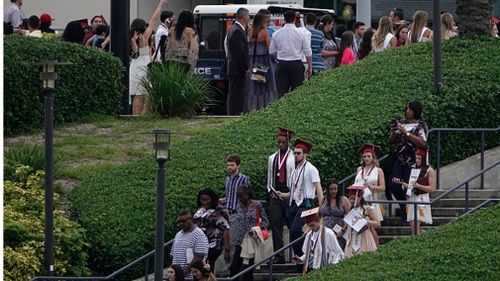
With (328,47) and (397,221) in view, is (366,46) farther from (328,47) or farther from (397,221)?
(397,221)

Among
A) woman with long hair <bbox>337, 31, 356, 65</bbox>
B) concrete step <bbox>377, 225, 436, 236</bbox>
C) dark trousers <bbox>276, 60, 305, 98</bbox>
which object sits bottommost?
concrete step <bbox>377, 225, 436, 236</bbox>

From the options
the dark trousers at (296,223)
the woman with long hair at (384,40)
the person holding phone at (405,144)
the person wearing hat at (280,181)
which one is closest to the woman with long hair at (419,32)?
the woman with long hair at (384,40)

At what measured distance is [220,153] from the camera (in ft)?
72.2

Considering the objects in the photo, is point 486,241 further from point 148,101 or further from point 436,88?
point 148,101

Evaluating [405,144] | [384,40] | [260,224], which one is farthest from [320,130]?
[384,40]

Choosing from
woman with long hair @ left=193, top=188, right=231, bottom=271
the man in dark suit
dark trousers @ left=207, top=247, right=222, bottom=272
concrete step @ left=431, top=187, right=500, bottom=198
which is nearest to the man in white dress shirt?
the man in dark suit

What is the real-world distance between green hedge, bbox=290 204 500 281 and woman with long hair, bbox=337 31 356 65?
9.02m

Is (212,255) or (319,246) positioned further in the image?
(212,255)

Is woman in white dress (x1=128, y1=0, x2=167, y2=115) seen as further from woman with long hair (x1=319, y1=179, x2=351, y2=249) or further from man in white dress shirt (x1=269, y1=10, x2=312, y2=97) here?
woman with long hair (x1=319, y1=179, x2=351, y2=249)

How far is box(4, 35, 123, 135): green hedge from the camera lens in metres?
24.6

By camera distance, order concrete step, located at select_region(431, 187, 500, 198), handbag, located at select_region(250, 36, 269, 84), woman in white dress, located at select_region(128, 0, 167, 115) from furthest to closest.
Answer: woman in white dress, located at select_region(128, 0, 167, 115) < handbag, located at select_region(250, 36, 269, 84) < concrete step, located at select_region(431, 187, 500, 198)

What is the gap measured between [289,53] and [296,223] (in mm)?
6599

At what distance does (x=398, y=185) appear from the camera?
67.0 ft

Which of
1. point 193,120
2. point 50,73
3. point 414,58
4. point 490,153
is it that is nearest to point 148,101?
point 193,120
